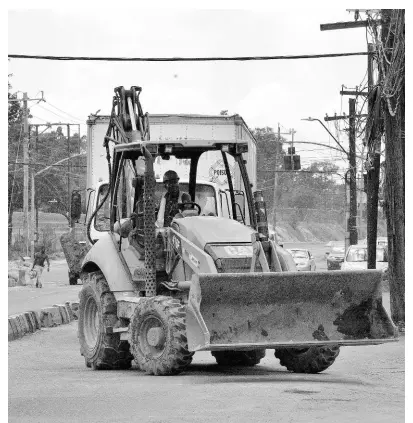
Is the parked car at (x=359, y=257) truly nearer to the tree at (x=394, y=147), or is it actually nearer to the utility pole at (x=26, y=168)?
the tree at (x=394, y=147)

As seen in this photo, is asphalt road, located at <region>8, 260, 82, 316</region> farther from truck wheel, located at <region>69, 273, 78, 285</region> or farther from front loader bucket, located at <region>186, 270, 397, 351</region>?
front loader bucket, located at <region>186, 270, 397, 351</region>

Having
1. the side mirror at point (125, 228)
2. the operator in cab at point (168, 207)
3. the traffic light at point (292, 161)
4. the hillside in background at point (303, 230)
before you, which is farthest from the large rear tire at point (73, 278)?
the hillside in background at point (303, 230)

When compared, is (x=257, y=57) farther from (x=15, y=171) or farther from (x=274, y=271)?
(x=15, y=171)

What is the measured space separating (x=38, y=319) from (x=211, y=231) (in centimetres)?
941

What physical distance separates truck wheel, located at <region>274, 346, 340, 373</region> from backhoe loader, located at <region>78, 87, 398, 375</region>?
0.01 m

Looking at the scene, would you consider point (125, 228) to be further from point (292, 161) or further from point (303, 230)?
point (303, 230)

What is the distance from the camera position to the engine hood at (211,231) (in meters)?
12.9

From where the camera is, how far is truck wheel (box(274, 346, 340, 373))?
13.1 m

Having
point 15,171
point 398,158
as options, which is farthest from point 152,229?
point 15,171

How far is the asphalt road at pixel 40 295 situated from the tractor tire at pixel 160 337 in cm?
1220

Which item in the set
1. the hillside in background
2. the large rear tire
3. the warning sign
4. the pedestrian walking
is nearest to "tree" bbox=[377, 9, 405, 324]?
the warning sign

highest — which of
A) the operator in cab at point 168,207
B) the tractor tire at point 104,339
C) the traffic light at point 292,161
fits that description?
the traffic light at point 292,161

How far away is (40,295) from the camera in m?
34.5

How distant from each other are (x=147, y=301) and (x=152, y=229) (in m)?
0.93
